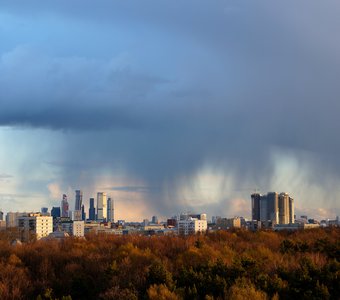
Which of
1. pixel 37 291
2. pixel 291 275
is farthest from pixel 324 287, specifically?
pixel 37 291

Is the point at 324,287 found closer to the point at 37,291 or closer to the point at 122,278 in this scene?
the point at 122,278

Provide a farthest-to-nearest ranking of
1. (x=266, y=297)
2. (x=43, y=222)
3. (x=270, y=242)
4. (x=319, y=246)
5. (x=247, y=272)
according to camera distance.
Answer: (x=43, y=222), (x=270, y=242), (x=319, y=246), (x=247, y=272), (x=266, y=297)

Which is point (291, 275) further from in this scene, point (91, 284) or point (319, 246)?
point (319, 246)

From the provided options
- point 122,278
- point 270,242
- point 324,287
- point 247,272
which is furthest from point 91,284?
point 270,242

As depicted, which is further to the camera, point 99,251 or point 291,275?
point 99,251

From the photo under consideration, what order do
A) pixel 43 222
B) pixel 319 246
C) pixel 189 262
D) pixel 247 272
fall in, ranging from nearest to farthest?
pixel 247 272 < pixel 189 262 < pixel 319 246 < pixel 43 222

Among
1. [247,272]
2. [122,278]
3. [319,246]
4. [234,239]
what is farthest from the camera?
[234,239]
